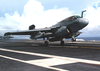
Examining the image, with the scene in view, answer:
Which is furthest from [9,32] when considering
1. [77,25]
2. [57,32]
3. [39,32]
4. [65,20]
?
[77,25]

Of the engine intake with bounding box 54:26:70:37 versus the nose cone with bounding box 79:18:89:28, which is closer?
the nose cone with bounding box 79:18:89:28

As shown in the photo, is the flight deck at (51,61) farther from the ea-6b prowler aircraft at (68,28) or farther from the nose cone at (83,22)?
the ea-6b prowler aircraft at (68,28)

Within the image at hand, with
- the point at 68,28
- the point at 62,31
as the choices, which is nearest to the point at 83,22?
the point at 68,28

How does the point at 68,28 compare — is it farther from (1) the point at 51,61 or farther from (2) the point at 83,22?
(1) the point at 51,61

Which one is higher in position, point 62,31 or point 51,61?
point 62,31

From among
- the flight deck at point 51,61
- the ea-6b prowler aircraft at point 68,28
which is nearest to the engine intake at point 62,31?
the ea-6b prowler aircraft at point 68,28

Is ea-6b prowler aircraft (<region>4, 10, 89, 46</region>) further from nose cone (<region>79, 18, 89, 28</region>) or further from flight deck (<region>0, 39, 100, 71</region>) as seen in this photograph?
flight deck (<region>0, 39, 100, 71</region>)

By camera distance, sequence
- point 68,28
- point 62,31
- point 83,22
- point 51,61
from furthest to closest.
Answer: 1. point 68,28
2. point 62,31
3. point 83,22
4. point 51,61

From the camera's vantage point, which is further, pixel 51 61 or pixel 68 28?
pixel 68 28

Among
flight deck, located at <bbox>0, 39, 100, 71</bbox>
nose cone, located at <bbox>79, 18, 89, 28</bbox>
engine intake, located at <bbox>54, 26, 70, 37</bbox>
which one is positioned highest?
nose cone, located at <bbox>79, 18, 89, 28</bbox>

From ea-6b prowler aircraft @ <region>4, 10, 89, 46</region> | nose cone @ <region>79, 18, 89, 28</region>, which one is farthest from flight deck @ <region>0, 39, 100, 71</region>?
ea-6b prowler aircraft @ <region>4, 10, 89, 46</region>

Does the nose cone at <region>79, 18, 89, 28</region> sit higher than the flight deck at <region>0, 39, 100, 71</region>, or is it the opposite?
the nose cone at <region>79, 18, 89, 28</region>

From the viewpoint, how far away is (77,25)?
14.5m

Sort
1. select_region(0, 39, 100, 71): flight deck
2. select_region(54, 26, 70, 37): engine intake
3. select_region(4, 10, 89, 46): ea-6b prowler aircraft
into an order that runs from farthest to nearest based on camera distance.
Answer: select_region(54, 26, 70, 37): engine intake < select_region(4, 10, 89, 46): ea-6b prowler aircraft < select_region(0, 39, 100, 71): flight deck
